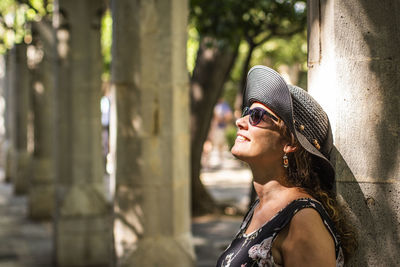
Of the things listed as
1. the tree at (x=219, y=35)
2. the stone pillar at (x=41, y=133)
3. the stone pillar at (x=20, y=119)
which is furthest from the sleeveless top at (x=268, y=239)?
the stone pillar at (x=20, y=119)

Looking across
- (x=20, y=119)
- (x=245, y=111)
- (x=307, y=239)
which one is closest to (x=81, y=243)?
(x=245, y=111)

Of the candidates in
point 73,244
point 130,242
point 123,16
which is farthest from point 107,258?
point 123,16

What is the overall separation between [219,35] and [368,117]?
6.69 metres

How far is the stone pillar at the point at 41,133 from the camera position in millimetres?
14039

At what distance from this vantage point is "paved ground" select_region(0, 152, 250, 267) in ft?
33.1

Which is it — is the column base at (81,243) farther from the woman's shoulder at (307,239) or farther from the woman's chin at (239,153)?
the woman's shoulder at (307,239)

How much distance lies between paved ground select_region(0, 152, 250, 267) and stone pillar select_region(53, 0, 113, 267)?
63cm

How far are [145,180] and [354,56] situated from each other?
4.28m

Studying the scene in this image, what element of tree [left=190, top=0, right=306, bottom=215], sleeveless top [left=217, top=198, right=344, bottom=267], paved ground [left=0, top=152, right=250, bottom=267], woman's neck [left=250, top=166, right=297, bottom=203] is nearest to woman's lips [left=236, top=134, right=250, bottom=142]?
woman's neck [left=250, top=166, right=297, bottom=203]

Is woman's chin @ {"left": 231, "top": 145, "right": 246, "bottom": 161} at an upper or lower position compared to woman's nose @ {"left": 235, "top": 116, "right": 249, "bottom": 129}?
lower

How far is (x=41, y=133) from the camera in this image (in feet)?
47.4

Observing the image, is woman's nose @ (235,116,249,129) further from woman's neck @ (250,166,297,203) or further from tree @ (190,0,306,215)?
tree @ (190,0,306,215)

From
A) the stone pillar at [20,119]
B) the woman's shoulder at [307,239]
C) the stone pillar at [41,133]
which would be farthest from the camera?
the stone pillar at [20,119]

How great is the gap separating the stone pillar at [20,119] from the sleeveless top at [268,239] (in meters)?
16.2
